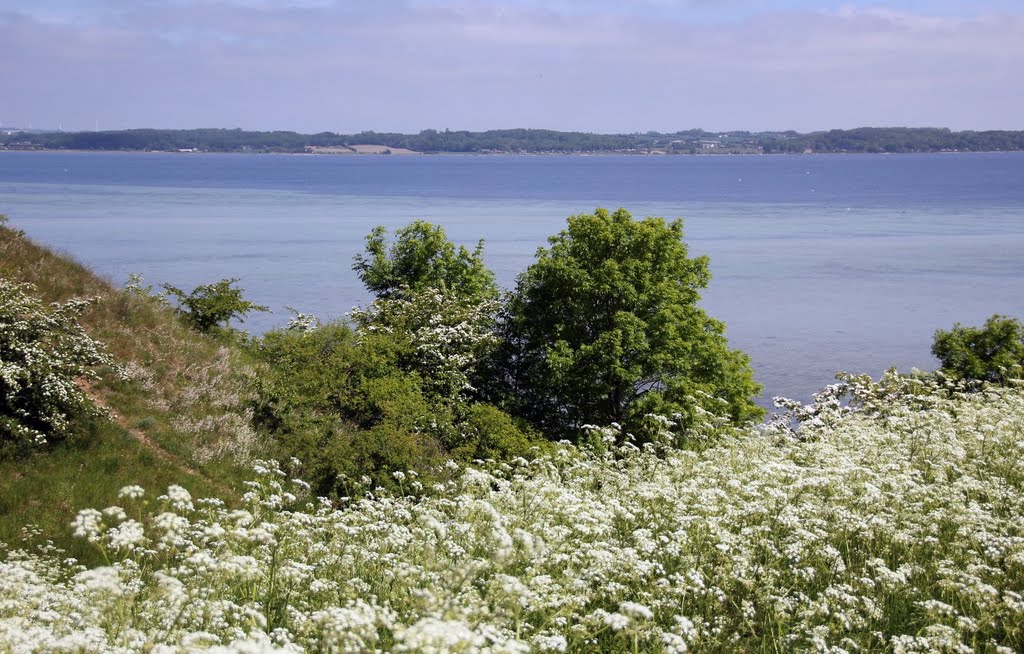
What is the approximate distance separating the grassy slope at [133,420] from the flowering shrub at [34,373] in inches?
22.0

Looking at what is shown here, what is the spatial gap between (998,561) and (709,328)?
65.0 ft

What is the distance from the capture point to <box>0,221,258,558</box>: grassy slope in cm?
1569

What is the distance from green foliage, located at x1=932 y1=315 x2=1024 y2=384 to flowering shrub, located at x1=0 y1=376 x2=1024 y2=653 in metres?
16.3

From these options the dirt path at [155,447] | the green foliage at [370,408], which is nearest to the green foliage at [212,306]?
the green foliage at [370,408]

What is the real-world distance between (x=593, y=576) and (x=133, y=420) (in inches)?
587

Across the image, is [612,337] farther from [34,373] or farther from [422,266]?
[34,373]

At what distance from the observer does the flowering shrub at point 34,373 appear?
15.8 metres

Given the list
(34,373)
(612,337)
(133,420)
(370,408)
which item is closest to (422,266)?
(612,337)

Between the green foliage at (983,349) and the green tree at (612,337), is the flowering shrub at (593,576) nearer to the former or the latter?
the green tree at (612,337)

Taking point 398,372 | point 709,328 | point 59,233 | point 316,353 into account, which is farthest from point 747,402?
point 59,233

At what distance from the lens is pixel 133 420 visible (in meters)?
19.3

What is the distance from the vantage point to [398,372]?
77.3ft

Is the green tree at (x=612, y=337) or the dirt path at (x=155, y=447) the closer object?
the dirt path at (x=155, y=447)

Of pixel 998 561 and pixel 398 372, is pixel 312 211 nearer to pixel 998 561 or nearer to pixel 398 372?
pixel 398 372
